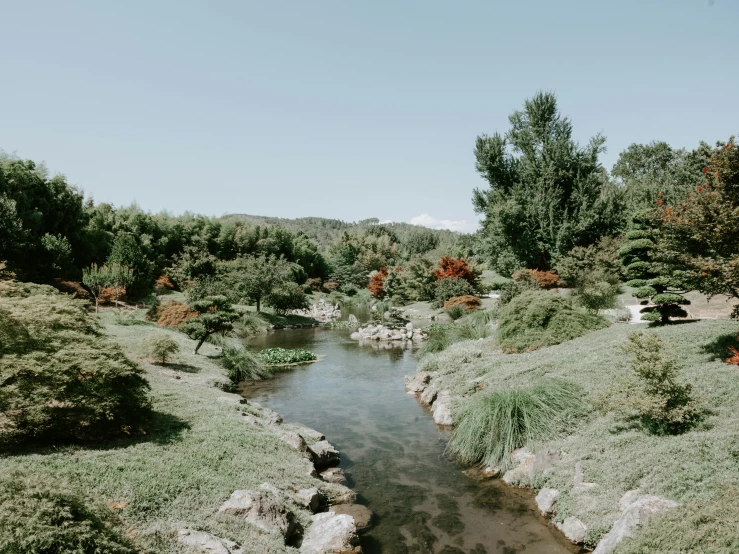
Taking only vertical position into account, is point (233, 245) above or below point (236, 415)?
above

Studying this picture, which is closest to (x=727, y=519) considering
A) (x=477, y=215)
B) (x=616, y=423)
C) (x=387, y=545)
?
(x=616, y=423)

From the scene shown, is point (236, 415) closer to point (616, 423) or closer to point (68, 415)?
point (68, 415)

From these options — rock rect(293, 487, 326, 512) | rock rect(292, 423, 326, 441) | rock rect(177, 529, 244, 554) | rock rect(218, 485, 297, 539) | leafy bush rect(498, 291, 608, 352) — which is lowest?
rock rect(292, 423, 326, 441)

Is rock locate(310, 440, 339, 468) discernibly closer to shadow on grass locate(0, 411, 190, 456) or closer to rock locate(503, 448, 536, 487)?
shadow on grass locate(0, 411, 190, 456)

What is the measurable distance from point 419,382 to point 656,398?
8.23 meters

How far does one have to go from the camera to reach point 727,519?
3973 mm

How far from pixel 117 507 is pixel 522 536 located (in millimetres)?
5279

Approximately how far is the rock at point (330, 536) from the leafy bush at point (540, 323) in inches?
388

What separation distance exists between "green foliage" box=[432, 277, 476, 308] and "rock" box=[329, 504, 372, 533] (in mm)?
25874

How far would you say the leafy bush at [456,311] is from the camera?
2772cm

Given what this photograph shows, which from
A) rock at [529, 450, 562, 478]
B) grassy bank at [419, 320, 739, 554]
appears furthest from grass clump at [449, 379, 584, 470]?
rock at [529, 450, 562, 478]

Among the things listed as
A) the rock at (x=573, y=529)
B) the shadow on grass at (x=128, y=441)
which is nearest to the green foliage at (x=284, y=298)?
the shadow on grass at (x=128, y=441)

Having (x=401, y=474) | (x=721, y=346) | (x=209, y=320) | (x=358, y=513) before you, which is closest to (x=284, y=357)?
(x=209, y=320)

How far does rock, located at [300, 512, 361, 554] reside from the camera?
205 inches
